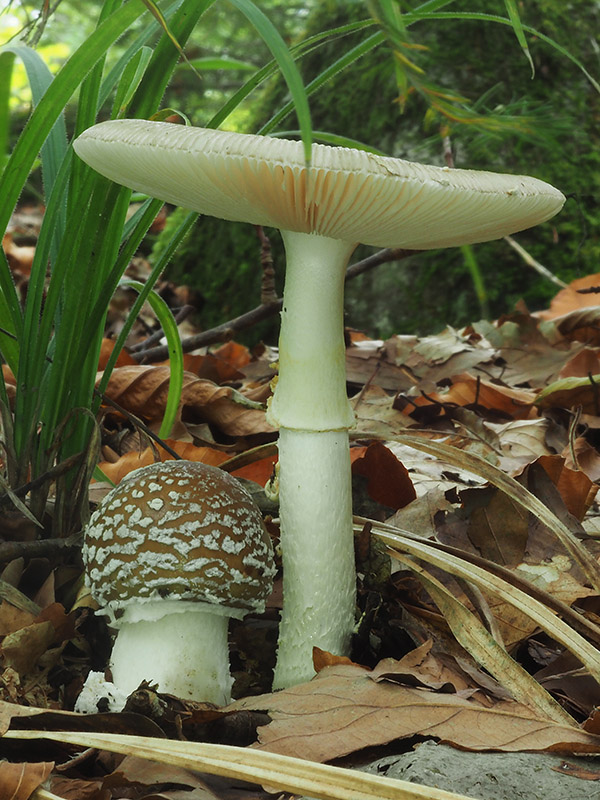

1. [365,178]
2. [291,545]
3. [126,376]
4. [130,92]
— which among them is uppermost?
[130,92]

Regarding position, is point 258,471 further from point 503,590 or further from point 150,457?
point 503,590

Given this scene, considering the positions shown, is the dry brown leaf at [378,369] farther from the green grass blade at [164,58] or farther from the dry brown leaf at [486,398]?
the green grass blade at [164,58]

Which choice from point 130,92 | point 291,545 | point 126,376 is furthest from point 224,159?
point 126,376

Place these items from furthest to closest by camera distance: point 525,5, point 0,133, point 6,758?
point 525,5, point 6,758, point 0,133

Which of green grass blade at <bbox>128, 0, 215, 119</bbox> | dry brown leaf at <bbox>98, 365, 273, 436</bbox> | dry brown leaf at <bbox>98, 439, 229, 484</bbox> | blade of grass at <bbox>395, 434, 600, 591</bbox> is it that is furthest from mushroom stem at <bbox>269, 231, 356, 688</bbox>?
dry brown leaf at <bbox>98, 365, 273, 436</bbox>

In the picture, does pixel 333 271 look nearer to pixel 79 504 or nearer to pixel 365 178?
pixel 365 178

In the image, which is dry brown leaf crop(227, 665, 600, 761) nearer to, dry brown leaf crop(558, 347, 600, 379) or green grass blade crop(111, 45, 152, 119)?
green grass blade crop(111, 45, 152, 119)
